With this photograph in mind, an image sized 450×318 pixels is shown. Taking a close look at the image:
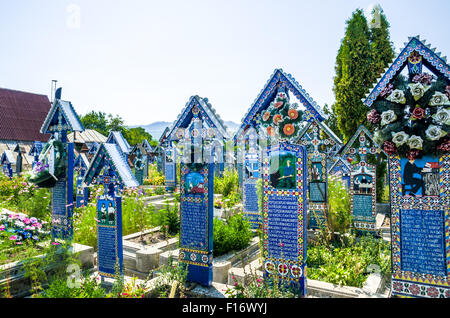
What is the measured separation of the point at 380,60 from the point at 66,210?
17.1 metres

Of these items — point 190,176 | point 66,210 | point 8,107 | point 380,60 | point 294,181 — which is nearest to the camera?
point 294,181

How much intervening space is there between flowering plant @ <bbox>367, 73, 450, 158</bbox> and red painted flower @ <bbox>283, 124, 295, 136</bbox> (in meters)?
1.36

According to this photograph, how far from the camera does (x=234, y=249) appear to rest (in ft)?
24.4

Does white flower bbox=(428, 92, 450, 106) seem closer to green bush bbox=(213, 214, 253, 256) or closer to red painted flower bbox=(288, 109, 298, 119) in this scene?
red painted flower bbox=(288, 109, 298, 119)

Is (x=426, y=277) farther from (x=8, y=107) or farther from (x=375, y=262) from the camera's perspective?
(x=8, y=107)

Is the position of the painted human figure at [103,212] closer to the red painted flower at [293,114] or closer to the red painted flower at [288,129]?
the red painted flower at [288,129]

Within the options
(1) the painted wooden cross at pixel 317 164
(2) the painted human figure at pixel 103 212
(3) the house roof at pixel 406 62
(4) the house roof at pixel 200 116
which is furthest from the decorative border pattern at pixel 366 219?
(2) the painted human figure at pixel 103 212

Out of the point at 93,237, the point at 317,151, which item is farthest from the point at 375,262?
the point at 93,237

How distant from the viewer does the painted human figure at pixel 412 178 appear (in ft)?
15.8

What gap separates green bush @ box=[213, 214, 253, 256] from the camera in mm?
7148

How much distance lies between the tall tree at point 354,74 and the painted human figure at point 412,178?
507 inches

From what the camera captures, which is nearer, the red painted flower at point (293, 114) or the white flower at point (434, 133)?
the white flower at point (434, 133)

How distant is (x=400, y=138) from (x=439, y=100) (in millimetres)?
751

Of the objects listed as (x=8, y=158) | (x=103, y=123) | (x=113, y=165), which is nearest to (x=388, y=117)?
(x=113, y=165)
